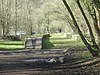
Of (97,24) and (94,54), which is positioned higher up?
(97,24)

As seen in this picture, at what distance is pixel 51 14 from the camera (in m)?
67.9

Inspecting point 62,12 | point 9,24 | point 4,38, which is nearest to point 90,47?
point 62,12

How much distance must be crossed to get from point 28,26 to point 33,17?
5.22 metres

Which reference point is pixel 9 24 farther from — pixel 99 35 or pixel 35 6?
pixel 99 35

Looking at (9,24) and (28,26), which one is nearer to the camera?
(9,24)

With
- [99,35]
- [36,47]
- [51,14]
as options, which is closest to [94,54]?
[99,35]

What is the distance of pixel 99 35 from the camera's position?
79.5ft

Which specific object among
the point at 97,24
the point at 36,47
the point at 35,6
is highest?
the point at 35,6

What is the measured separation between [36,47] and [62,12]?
15901 millimetres

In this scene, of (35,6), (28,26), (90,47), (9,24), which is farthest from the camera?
(35,6)

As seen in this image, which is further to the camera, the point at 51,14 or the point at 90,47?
the point at 51,14

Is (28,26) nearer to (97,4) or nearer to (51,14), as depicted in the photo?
(51,14)

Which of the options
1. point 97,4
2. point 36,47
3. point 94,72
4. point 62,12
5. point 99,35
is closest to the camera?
point 94,72

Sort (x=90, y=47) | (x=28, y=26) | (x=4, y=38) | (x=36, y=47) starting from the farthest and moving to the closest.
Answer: (x=28, y=26)
(x=4, y=38)
(x=36, y=47)
(x=90, y=47)
